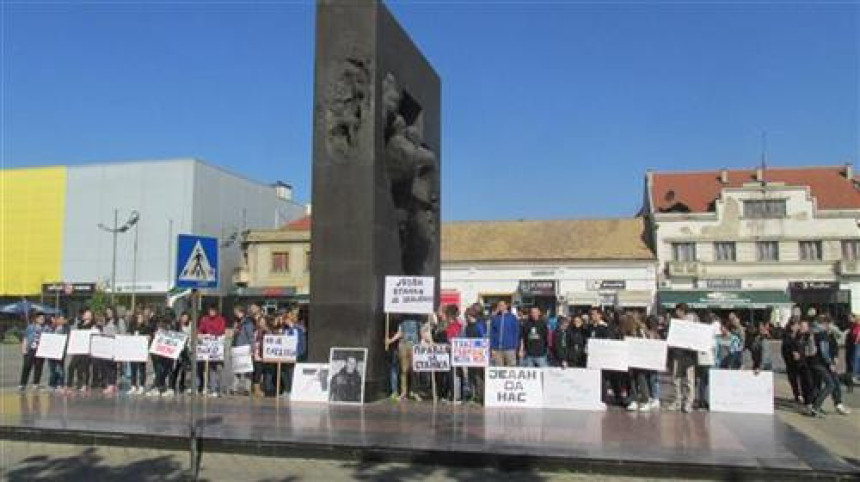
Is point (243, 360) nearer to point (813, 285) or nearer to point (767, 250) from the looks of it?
point (813, 285)

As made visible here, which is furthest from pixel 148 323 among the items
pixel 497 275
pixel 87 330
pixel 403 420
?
pixel 497 275

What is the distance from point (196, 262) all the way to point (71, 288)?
200ft

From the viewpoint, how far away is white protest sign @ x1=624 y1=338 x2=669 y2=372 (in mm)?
14500

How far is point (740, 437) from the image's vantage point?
11219 mm

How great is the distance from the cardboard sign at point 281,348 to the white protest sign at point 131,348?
2.97m

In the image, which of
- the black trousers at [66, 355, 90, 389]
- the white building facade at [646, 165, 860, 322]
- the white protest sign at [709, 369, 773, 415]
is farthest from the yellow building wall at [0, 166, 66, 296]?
the white protest sign at [709, 369, 773, 415]

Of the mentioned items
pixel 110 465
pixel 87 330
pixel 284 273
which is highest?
pixel 284 273

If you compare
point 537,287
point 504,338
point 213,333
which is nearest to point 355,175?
point 504,338

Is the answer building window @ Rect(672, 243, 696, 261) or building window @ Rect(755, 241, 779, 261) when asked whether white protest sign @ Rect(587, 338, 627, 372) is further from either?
building window @ Rect(755, 241, 779, 261)

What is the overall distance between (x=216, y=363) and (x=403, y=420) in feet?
18.5

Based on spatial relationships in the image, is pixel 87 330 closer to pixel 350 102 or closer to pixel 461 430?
pixel 350 102

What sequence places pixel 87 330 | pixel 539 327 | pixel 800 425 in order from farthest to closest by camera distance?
pixel 87 330 → pixel 539 327 → pixel 800 425

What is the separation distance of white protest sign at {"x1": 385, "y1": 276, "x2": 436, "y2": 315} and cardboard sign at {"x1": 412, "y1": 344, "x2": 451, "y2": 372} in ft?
2.47

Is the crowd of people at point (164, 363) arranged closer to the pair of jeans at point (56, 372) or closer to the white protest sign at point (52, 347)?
the pair of jeans at point (56, 372)
